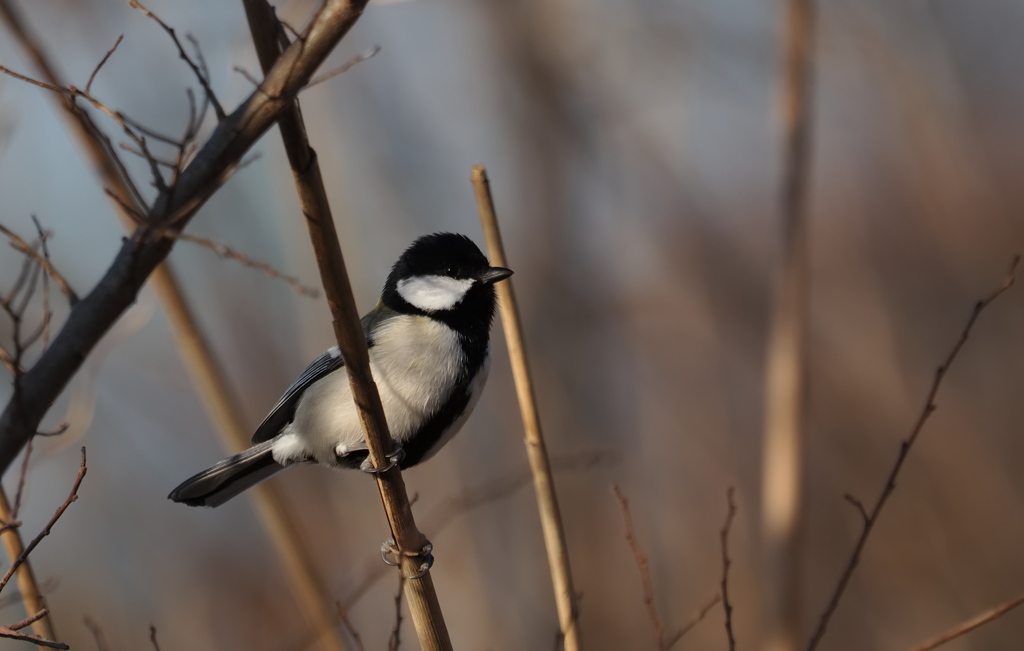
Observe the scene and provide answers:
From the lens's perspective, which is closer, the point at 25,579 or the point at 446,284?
the point at 25,579

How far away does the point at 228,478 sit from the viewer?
8.55 feet

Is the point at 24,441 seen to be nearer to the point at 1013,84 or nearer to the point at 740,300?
the point at 740,300

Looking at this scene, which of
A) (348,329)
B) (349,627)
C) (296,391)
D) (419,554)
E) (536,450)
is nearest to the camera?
(348,329)

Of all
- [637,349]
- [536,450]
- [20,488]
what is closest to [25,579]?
[20,488]

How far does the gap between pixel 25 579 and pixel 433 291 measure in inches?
55.7

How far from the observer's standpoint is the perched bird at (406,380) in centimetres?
239

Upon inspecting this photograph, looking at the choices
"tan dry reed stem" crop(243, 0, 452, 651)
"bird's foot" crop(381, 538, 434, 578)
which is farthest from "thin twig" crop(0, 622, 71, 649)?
"bird's foot" crop(381, 538, 434, 578)

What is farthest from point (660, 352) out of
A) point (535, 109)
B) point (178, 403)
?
point (178, 403)

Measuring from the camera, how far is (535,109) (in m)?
6.13

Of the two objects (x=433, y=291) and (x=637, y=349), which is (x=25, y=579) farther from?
(x=637, y=349)

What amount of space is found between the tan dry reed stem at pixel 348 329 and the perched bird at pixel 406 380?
42 centimetres

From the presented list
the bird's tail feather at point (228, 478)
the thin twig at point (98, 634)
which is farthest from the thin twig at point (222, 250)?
the bird's tail feather at point (228, 478)

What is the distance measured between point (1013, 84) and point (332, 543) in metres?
5.91

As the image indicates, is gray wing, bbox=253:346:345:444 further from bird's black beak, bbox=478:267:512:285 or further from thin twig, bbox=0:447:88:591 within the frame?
thin twig, bbox=0:447:88:591
